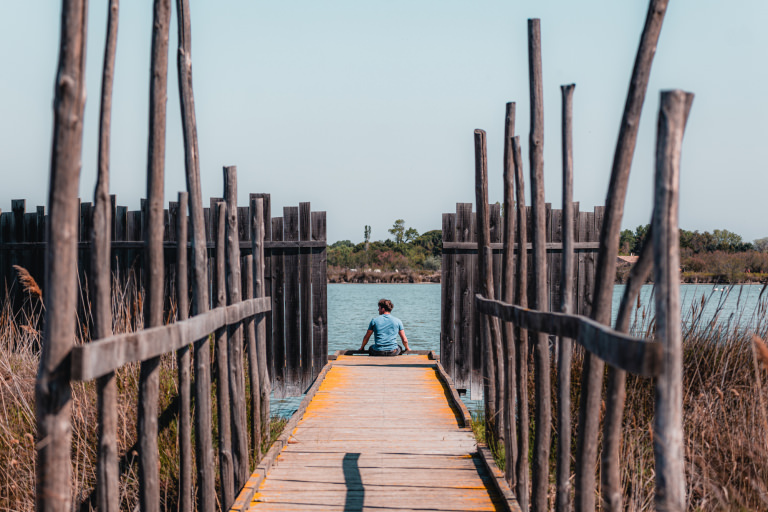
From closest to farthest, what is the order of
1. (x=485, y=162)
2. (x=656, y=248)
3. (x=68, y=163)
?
1. (x=656, y=248)
2. (x=68, y=163)
3. (x=485, y=162)

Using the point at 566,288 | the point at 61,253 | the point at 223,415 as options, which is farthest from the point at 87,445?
the point at 566,288

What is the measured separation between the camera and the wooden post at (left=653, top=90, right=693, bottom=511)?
79.4 inches

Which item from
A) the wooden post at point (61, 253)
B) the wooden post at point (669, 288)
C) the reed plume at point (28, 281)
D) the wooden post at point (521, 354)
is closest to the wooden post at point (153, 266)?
the wooden post at point (61, 253)

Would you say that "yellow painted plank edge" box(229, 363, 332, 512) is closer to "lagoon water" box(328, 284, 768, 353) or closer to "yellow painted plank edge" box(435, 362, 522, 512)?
"yellow painted plank edge" box(435, 362, 522, 512)

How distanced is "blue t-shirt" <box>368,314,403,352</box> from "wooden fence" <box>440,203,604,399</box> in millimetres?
805

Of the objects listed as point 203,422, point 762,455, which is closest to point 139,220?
point 203,422

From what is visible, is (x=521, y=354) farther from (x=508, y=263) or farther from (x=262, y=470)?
(x=262, y=470)

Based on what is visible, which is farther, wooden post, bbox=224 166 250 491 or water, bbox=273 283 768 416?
water, bbox=273 283 768 416

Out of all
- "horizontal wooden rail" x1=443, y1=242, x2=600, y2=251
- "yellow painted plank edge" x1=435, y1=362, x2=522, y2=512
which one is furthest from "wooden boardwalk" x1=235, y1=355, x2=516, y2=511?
"horizontal wooden rail" x1=443, y1=242, x2=600, y2=251

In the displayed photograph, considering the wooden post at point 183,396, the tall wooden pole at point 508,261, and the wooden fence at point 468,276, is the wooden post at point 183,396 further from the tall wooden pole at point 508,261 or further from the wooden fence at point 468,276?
the wooden fence at point 468,276

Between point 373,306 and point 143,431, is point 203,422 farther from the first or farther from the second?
point 373,306

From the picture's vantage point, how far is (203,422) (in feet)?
13.8

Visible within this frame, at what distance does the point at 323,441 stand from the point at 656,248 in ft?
13.6

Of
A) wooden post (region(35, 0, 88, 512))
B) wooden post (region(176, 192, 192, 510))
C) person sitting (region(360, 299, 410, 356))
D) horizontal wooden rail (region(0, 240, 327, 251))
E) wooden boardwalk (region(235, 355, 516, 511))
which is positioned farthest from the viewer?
person sitting (region(360, 299, 410, 356))
